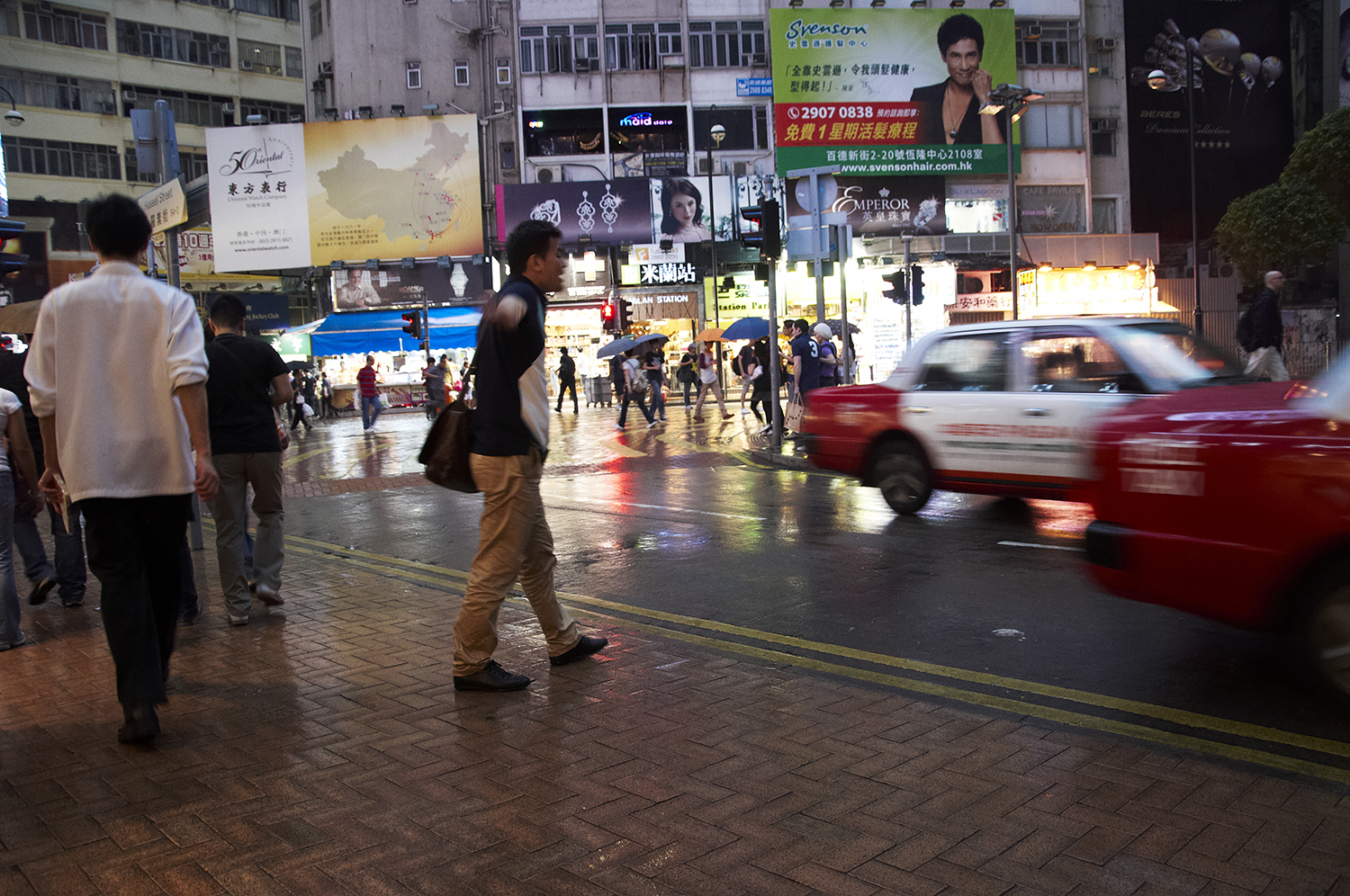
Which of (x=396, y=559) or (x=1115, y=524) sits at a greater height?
(x=1115, y=524)

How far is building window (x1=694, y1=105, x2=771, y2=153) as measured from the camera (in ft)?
129

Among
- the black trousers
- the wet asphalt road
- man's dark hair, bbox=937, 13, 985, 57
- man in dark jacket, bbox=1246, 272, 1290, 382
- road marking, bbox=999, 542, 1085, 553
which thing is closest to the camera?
the black trousers

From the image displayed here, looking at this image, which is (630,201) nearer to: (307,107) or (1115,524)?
(307,107)

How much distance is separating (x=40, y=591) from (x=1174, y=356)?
782 cm

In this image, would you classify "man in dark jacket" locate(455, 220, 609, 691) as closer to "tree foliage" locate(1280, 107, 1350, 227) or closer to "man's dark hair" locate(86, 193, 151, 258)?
"man's dark hair" locate(86, 193, 151, 258)

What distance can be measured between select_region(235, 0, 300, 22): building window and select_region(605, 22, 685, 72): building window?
67.6 ft

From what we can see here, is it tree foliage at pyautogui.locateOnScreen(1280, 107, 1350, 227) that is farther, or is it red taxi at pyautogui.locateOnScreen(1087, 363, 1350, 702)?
tree foliage at pyautogui.locateOnScreen(1280, 107, 1350, 227)

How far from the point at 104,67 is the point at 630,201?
25846 mm

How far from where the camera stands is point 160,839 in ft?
10.5

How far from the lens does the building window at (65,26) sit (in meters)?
44.9

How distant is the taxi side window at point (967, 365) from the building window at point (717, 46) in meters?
33.0

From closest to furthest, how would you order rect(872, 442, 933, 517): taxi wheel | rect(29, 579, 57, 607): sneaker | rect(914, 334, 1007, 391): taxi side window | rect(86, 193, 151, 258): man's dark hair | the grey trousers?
rect(86, 193, 151, 258): man's dark hair < the grey trousers < rect(29, 579, 57, 607): sneaker < rect(914, 334, 1007, 391): taxi side window < rect(872, 442, 933, 517): taxi wheel

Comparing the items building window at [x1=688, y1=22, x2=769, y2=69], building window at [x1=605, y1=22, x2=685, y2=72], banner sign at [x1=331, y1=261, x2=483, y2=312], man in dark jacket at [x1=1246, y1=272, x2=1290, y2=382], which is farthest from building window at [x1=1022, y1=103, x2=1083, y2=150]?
man in dark jacket at [x1=1246, y1=272, x2=1290, y2=382]

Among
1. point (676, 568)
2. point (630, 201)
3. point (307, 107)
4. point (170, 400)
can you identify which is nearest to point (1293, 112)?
point (630, 201)
